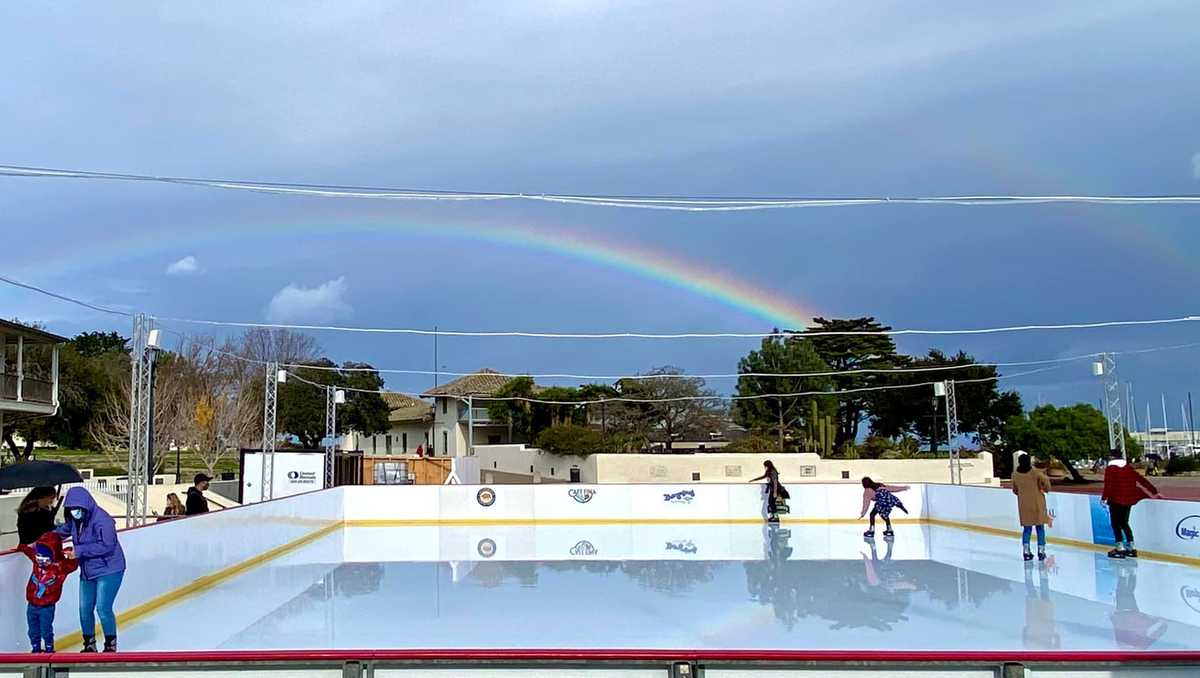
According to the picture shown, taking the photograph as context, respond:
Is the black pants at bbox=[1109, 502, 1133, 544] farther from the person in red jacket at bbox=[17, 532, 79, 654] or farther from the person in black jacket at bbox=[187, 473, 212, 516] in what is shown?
the person in red jacket at bbox=[17, 532, 79, 654]

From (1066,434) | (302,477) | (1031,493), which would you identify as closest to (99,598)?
(1031,493)

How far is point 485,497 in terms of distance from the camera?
22.4 meters

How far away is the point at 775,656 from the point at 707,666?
0.29 meters

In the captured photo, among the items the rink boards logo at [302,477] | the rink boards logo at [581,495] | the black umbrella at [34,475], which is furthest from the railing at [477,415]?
the black umbrella at [34,475]

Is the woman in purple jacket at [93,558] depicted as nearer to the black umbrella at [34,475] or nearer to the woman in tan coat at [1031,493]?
the black umbrella at [34,475]

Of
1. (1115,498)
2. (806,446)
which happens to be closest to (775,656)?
(1115,498)

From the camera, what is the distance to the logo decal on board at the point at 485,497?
22.4m

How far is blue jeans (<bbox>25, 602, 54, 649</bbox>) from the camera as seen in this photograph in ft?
24.0

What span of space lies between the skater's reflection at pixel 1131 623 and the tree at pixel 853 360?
40.9 meters

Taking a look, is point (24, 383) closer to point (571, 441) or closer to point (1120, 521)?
point (571, 441)

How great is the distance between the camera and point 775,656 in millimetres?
4074

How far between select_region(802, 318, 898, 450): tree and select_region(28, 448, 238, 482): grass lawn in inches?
1244

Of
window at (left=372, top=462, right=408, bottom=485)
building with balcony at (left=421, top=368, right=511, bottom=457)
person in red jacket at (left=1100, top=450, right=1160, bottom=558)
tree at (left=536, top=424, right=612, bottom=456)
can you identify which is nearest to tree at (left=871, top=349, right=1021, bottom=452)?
tree at (left=536, top=424, right=612, bottom=456)

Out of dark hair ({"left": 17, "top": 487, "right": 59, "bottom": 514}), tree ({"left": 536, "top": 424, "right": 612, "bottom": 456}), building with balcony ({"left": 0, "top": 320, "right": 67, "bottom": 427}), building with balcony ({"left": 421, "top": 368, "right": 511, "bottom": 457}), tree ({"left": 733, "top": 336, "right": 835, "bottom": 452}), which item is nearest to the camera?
dark hair ({"left": 17, "top": 487, "right": 59, "bottom": 514})
